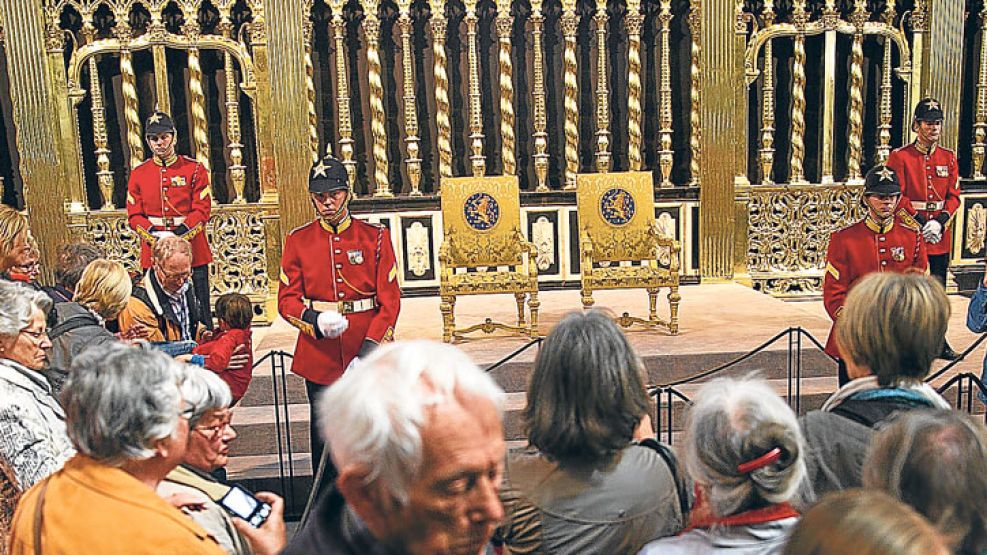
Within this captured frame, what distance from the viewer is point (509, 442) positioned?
5277 mm

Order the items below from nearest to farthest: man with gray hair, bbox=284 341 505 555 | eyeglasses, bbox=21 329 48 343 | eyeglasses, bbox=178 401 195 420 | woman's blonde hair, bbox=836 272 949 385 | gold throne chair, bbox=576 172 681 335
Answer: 1. man with gray hair, bbox=284 341 505 555
2. eyeglasses, bbox=178 401 195 420
3. woman's blonde hair, bbox=836 272 949 385
4. eyeglasses, bbox=21 329 48 343
5. gold throne chair, bbox=576 172 681 335

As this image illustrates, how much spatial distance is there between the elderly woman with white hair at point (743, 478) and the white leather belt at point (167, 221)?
5303 mm

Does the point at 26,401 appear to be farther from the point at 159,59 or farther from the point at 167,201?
the point at 159,59

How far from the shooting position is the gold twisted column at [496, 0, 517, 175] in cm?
797

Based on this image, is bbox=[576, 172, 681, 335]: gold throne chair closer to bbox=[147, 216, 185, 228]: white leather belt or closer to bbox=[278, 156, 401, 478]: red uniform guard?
bbox=[278, 156, 401, 478]: red uniform guard

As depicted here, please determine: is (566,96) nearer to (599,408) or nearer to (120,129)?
(120,129)

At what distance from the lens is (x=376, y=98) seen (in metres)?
8.03

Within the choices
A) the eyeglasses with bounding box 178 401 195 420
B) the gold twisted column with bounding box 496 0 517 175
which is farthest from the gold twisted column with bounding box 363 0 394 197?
the eyeglasses with bounding box 178 401 195 420

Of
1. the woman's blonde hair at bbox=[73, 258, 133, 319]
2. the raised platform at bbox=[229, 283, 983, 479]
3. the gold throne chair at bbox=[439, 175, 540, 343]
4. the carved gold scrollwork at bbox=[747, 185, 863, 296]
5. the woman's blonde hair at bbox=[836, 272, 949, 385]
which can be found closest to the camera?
the woman's blonde hair at bbox=[836, 272, 949, 385]

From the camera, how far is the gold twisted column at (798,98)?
813 centimetres

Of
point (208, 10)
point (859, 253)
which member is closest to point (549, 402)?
point (859, 253)

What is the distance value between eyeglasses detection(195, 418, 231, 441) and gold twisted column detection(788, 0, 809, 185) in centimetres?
705

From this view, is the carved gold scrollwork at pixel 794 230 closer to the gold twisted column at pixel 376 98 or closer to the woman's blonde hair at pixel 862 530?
the gold twisted column at pixel 376 98

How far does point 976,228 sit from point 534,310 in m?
4.60
